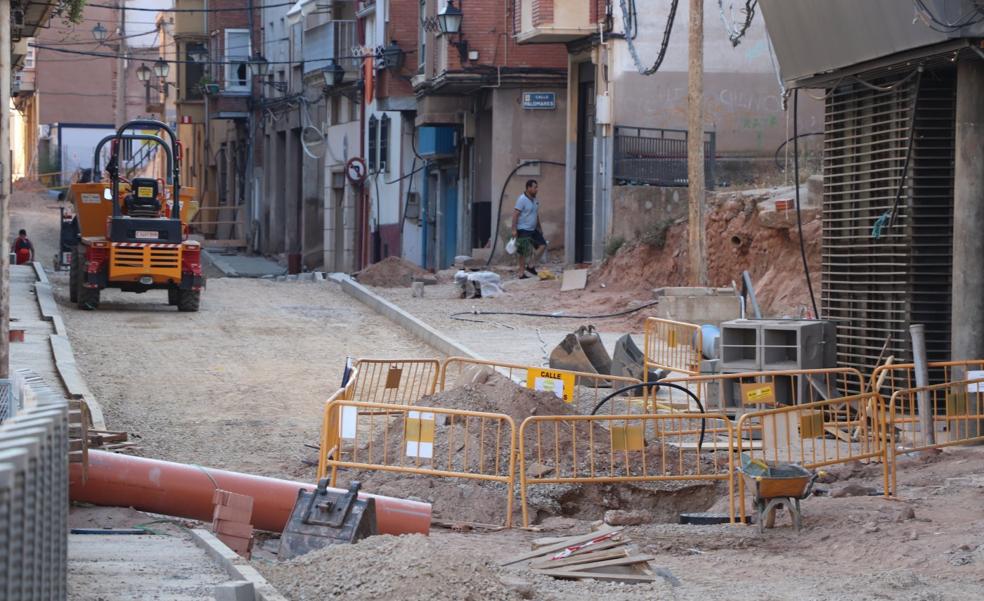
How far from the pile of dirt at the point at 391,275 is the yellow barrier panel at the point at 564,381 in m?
12.7

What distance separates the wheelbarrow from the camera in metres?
8.99

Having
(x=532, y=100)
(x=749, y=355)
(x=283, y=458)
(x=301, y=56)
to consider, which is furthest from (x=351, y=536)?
(x=301, y=56)

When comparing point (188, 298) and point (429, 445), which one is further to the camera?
point (188, 298)

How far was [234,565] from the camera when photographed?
23.3 ft

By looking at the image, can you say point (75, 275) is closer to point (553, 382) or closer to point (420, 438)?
point (553, 382)

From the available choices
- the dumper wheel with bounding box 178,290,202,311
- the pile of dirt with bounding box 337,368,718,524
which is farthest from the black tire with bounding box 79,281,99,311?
the pile of dirt with bounding box 337,368,718,524

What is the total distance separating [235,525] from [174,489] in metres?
0.89

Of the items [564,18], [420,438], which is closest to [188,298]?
[564,18]

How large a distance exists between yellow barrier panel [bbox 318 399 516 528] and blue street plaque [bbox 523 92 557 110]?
74.6 ft

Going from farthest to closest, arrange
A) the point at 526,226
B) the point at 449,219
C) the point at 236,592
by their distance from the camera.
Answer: the point at 449,219, the point at 526,226, the point at 236,592

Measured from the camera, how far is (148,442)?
12672 millimetres

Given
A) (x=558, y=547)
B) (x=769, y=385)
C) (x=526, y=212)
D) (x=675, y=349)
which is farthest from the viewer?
(x=526, y=212)

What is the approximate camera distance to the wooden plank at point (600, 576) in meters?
7.63

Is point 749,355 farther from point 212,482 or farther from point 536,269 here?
point 536,269
